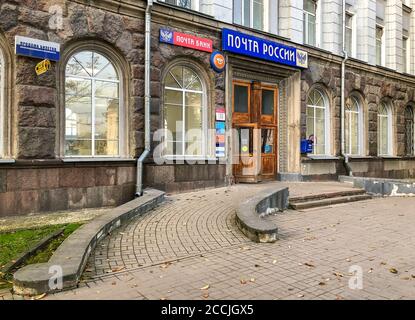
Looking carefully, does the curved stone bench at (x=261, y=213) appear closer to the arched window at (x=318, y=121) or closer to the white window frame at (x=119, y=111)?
the white window frame at (x=119, y=111)

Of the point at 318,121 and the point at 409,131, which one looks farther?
the point at 409,131

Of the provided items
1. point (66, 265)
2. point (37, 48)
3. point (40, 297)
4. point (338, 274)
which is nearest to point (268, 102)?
point (37, 48)

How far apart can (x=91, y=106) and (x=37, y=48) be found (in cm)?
187

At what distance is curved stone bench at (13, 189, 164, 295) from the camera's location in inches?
159

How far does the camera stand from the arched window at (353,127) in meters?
17.0

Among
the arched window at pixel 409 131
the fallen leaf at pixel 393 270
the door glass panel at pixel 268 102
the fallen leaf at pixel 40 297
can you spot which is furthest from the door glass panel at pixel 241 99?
the arched window at pixel 409 131

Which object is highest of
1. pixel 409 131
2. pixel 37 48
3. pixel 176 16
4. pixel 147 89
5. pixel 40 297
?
pixel 176 16

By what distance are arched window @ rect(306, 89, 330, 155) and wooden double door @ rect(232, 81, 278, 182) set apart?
199 centimetres

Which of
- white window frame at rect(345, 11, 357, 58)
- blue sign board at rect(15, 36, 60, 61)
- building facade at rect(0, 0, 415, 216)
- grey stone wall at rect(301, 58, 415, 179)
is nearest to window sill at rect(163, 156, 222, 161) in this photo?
building facade at rect(0, 0, 415, 216)

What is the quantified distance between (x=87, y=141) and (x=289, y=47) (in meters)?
7.99

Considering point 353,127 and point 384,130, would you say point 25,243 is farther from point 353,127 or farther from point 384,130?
point 384,130

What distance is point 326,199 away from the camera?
35.3ft
